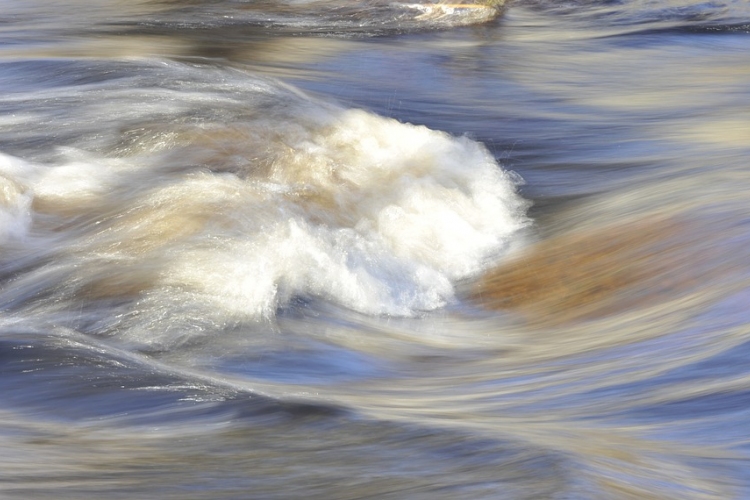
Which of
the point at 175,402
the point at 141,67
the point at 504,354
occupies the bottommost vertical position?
the point at 504,354

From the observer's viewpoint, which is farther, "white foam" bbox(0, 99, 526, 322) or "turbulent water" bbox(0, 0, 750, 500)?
"white foam" bbox(0, 99, 526, 322)

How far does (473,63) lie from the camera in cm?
848

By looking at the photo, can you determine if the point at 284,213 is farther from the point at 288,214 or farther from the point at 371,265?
the point at 371,265

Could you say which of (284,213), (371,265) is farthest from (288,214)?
(371,265)

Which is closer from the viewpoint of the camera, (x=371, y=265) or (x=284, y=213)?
(x=371, y=265)

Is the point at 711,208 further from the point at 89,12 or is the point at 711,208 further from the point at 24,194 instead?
the point at 89,12

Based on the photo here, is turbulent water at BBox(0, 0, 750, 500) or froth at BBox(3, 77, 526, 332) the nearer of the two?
turbulent water at BBox(0, 0, 750, 500)

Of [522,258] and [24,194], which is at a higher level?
[24,194]

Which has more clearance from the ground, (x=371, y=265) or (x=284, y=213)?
(x=284, y=213)

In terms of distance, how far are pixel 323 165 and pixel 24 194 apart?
138 centimetres

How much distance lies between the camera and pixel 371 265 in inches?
188

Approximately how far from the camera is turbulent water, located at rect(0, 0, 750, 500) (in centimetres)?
254

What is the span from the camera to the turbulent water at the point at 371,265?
2.54 m

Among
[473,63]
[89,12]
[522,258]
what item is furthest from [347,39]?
[522,258]
